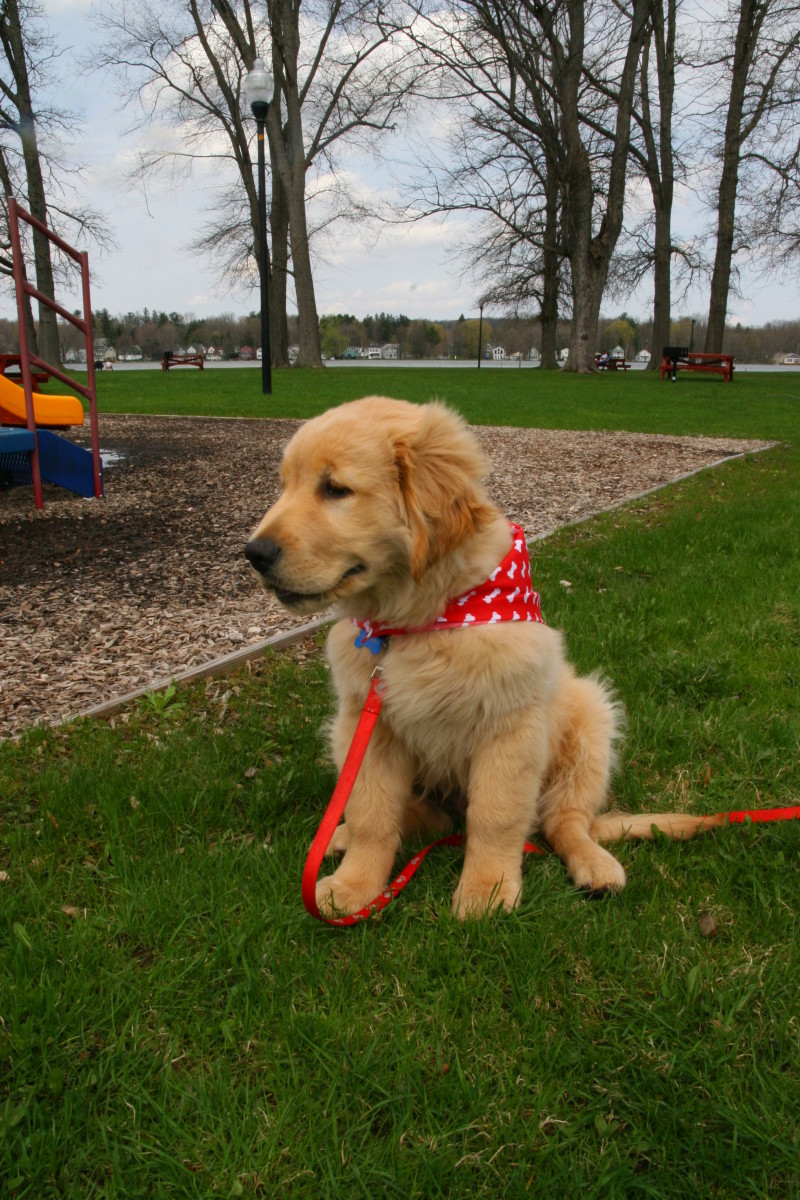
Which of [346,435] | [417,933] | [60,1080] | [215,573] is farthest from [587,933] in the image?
[215,573]

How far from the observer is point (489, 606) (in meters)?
2.17

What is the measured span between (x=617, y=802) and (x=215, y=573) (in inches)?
131

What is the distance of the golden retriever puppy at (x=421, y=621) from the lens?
2.09m

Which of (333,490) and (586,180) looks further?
(586,180)

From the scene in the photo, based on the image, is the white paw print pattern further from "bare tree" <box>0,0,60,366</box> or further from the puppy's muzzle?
"bare tree" <box>0,0,60,366</box>

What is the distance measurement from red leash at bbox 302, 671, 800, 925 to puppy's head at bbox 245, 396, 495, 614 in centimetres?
33

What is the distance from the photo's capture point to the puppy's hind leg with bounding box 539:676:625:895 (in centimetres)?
239

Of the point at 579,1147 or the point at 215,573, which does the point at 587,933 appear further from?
the point at 215,573

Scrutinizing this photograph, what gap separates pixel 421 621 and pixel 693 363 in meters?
30.9

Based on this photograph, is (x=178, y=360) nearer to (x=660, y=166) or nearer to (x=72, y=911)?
(x=660, y=166)

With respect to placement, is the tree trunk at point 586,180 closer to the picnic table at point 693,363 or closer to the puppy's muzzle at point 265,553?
the picnic table at point 693,363

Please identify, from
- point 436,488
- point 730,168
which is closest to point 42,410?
point 436,488

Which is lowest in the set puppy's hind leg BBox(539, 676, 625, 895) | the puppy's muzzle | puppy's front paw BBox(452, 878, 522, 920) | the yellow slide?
puppy's front paw BBox(452, 878, 522, 920)

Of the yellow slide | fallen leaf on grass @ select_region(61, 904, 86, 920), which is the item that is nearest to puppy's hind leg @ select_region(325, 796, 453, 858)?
fallen leaf on grass @ select_region(61, 904, 86, 920)
